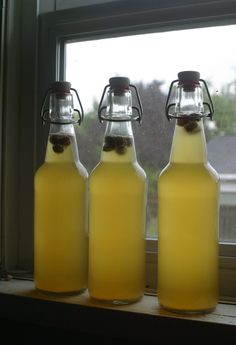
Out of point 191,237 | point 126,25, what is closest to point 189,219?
point 191,237

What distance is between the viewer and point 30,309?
26.0 inches

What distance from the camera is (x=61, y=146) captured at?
688 millimetres

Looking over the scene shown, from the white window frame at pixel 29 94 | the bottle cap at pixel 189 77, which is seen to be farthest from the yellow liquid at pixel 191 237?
the white window frame at pixel 29 94

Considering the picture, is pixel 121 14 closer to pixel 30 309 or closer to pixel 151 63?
pixel 151 63

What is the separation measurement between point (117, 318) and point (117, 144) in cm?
23

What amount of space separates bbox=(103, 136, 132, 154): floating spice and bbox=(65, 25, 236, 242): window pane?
0.40 ft

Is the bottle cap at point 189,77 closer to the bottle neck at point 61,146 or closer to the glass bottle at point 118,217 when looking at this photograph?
the glass bottle at point 118,217

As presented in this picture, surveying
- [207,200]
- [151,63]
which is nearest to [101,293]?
[207,200]

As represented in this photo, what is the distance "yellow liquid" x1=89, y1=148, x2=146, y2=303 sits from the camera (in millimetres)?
624

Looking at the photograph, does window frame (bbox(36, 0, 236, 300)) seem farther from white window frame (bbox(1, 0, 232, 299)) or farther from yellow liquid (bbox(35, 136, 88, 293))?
yellow liquid (bbox(35, 136, 88, 293))

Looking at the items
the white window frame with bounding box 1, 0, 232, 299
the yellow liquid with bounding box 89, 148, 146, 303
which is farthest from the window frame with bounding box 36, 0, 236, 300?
the yellow liquid with bounding box 89, 148, 146, 303

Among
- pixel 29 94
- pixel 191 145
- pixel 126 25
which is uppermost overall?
pixel 126 25

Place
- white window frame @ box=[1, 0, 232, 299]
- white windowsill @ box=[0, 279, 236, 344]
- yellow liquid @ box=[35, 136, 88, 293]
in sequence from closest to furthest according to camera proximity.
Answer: white windowsill @ box=[0, 279, 236, 344]
yellow liquid @ box=[35, 136, 88, 293]
white window frame @ box=[1, 0, 232, 299]

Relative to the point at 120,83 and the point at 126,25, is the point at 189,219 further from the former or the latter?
the point at 126,25
